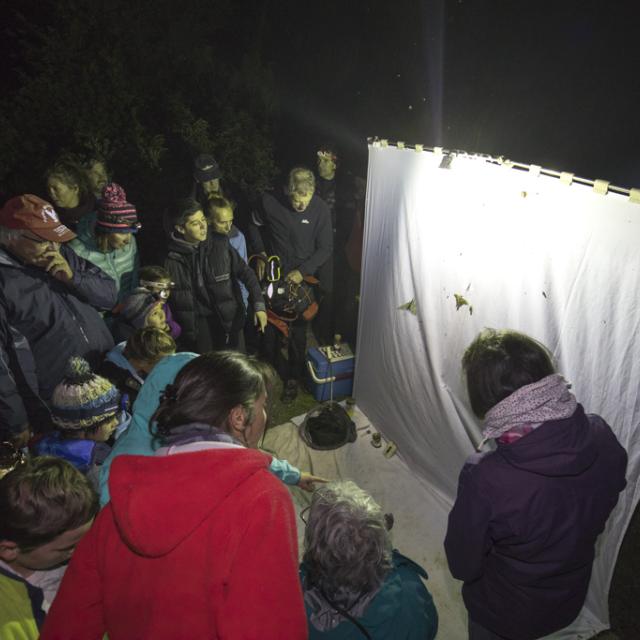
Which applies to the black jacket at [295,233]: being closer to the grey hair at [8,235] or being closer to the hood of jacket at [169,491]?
the grey hair at [8,235]

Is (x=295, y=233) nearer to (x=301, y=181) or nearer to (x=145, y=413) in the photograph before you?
(x=301, y=181)

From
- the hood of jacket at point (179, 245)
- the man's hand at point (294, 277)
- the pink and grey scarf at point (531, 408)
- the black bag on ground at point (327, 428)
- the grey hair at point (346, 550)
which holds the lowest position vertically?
the black bag on ground at point (327, 428)

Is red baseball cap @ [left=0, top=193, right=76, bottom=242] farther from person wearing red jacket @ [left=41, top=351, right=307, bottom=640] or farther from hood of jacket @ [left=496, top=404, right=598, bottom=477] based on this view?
hood of jacket @ [left=496, top=404, right=598, bottom=477]

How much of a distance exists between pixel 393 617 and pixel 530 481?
2.41ft

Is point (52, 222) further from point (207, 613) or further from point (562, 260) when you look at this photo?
point (562, 260)

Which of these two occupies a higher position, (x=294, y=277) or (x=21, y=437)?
(x=294, y=277)

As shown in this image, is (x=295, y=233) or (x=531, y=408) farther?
(x=295, y=233)

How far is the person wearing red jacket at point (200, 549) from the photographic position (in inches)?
38.0

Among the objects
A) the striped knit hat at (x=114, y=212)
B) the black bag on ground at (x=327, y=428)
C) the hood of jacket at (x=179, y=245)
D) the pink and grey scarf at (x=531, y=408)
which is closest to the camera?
the pink and grey scarf at (x=531, y=408)

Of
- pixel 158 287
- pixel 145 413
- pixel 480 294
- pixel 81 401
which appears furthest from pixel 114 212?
pixel 480 294

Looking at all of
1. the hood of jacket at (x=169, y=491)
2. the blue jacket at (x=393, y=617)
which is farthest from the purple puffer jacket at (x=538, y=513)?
the hood of jacket at (x=169, y=491)

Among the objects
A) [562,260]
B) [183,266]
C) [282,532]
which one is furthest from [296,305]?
[282,532]

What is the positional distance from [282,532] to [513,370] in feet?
3.41

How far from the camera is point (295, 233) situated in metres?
4.51
